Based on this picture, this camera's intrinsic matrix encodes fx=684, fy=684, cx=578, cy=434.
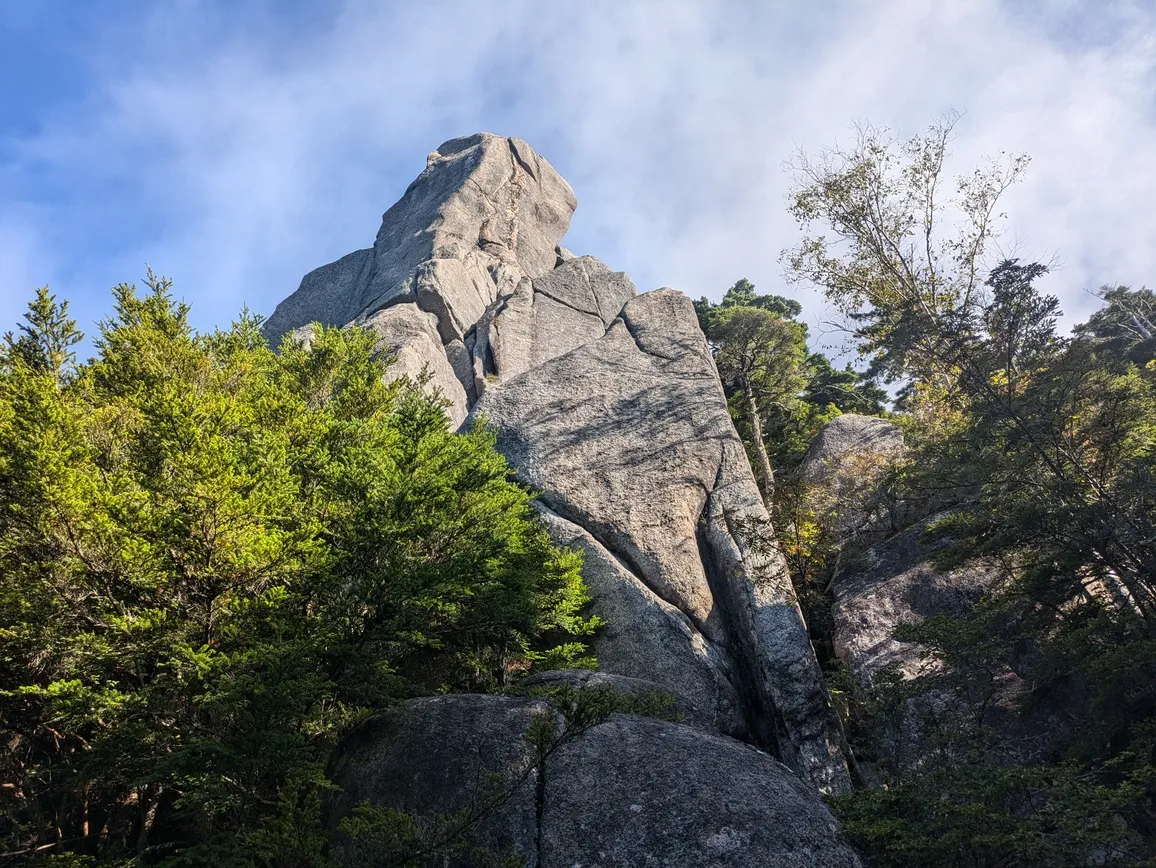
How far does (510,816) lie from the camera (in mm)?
8328

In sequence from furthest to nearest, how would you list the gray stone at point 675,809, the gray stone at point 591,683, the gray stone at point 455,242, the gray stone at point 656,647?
the gray stone at point 455,242, the gray stone at point 656,647, the gray stone at point 591,683, the gray stone at point 675,809

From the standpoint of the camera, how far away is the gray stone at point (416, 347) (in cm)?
2878

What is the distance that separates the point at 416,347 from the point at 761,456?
15.7 m

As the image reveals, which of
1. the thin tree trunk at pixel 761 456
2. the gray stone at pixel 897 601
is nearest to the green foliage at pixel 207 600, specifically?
the gray stone at pixel 897 601

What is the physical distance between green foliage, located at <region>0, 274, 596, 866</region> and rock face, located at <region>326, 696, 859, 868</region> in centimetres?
93

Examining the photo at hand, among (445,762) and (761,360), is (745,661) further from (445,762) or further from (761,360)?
(761,360)

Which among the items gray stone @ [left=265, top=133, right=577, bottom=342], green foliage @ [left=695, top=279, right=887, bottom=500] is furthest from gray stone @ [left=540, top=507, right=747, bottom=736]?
gray stone @ [left=265, top=133, right=577, bottom=342]

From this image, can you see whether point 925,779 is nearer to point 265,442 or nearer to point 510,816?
point 510,816

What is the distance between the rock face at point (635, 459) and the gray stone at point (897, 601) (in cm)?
151

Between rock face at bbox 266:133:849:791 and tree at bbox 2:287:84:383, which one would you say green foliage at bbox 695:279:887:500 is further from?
tree at bbox 2:287:84:383

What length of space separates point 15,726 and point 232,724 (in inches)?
177

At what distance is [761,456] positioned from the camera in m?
24.2

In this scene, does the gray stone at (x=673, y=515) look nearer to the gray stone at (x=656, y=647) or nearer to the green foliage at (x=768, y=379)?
the gray stone at (x=656, y=647)

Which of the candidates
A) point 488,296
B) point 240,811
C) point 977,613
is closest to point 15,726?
point 240,811
